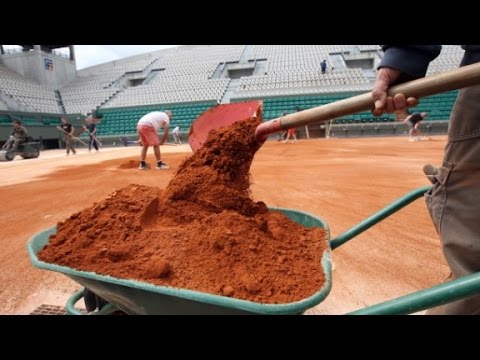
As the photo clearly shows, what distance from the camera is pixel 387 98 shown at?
4.25 ft

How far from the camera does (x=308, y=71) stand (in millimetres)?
24266

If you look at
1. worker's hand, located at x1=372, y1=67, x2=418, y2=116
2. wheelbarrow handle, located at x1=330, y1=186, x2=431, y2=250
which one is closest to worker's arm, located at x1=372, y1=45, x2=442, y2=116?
worker's hand, located at x1=372, y1=67, x2=418, y2=116

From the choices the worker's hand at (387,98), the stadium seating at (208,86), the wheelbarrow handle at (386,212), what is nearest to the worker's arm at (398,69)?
the worker's hand at (387,98)

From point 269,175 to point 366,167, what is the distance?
215 cm

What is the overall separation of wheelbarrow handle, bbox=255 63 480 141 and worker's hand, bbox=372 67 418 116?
0.07 feet

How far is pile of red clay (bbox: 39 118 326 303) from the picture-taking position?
46.2 inches

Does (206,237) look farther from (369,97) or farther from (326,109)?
(369,97)

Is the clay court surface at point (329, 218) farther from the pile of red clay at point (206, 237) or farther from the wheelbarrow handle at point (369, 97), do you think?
the wheelbarrow handle at point (369, 97)

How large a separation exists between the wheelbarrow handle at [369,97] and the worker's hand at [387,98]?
2cm

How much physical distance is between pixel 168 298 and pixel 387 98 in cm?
112

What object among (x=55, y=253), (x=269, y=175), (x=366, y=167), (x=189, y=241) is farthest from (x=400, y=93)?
(x=366, y=167)

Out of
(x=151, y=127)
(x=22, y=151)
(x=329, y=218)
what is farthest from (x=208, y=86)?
(x=329, y=218)

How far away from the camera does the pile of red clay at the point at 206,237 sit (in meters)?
1.17

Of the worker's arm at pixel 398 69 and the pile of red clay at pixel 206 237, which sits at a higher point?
the worker's arm at pixel 398 69
